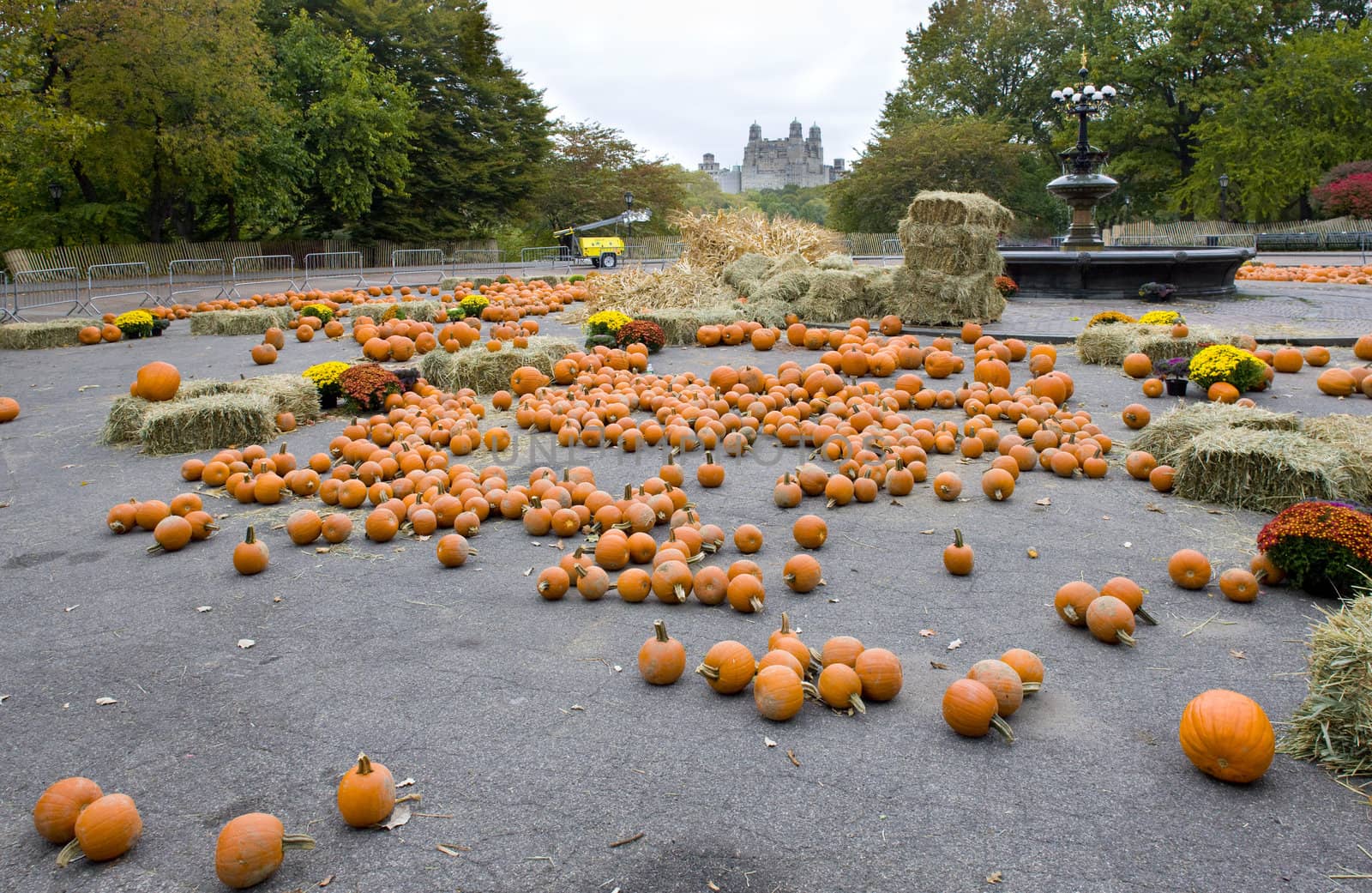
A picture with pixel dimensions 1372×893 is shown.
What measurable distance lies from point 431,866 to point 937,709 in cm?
190

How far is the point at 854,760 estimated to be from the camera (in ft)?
9.93

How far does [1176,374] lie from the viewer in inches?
332

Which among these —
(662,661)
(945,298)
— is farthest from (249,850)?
(945,298)

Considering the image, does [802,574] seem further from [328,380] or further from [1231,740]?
[328,380]

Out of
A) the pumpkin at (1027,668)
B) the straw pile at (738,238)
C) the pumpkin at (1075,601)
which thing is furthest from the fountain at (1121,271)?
the pumpkin at (1027,668)

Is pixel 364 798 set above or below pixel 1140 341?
below

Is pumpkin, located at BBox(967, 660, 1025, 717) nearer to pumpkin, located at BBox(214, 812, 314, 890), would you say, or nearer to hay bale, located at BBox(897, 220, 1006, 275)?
pumpkin, located at BBox(214, 812, 314, 890)

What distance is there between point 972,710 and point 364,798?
6.74ft

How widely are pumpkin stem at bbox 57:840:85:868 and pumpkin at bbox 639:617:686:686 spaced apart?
195cm

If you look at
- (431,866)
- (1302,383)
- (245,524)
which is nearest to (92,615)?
(245,524)

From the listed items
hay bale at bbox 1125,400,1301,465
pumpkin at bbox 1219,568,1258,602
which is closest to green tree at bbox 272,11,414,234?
hay bale at bbox 1125,400,1301,465

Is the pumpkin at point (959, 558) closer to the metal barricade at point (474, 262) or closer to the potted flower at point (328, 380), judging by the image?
the potted flower at point (328, 380)

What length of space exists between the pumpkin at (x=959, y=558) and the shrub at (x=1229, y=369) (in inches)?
192

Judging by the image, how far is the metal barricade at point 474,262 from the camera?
35.3 meters
